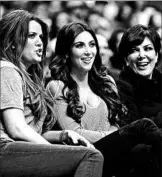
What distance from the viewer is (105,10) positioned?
29.4 feet

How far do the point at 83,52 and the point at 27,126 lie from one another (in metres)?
1.02

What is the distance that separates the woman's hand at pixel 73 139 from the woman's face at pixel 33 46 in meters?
0.48

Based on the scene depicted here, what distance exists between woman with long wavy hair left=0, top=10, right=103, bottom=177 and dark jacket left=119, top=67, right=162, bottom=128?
926 millimetres

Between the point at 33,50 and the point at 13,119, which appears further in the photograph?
the point at 33,50

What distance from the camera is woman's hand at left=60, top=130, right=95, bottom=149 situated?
303 centimetres

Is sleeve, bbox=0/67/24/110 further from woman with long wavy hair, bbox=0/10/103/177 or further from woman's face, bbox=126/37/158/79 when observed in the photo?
woman's face, bbox=126/37/158/79

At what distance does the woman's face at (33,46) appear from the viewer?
3.28 meters

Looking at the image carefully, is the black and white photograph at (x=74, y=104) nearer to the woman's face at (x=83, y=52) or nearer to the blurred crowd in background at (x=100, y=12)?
the woman's face at (x=83, y=52)

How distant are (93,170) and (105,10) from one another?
6.39 meters

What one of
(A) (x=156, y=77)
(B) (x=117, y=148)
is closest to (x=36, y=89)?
(B) (x=117, y=148)

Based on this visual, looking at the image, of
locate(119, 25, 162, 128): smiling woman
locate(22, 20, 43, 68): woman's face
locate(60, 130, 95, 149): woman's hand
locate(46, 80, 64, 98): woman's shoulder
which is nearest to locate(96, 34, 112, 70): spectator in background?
locate(119, 25, 162, 128): smiling woman

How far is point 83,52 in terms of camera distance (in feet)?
12.4

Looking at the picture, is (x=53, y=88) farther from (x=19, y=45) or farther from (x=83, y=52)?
(x=19, y=45)

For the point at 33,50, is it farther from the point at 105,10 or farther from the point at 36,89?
the point at 105,10
